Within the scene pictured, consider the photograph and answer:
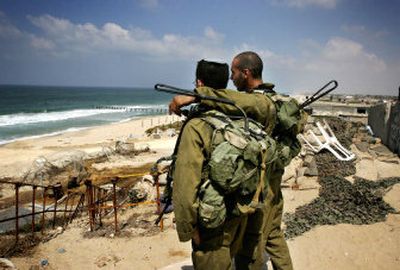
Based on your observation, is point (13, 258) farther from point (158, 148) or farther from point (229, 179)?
point (158, 148)

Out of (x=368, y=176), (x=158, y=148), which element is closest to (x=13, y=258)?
(x=368, y=176)

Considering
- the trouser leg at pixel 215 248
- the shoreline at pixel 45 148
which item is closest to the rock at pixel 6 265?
the trouser leg at pixel 215 248

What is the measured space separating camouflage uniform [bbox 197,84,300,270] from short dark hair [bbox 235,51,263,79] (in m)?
0.19

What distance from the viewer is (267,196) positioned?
3117 millimetres

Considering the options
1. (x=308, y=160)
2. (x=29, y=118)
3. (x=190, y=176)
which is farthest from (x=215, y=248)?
(x=29, y=118)

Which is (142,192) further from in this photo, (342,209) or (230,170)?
(230,170)

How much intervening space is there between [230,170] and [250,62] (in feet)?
4.90

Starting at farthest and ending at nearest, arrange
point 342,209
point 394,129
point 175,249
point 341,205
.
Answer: point 394,129 → point 341,205 → point 342,209 → point 175,249

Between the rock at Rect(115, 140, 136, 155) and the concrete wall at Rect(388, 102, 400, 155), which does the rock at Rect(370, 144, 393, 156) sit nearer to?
the concrete wall at Rect(388, 102, 400, 155)

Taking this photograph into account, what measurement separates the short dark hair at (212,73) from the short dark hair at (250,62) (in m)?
0.74

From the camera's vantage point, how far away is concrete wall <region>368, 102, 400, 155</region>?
11.5m

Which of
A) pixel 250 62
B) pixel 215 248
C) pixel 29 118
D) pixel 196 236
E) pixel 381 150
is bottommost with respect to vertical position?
pixel 29 118

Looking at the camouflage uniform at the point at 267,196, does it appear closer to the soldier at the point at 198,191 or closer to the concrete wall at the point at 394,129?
the soldier at the point at 198,191

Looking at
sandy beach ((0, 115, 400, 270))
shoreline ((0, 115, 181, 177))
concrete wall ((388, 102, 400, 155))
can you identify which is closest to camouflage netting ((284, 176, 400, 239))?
sandy beach ((0, 115, 400, 270))
